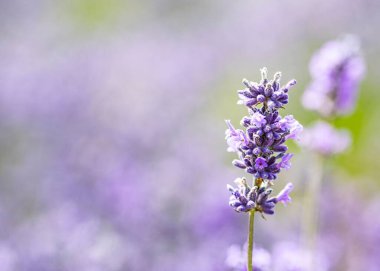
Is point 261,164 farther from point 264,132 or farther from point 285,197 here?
point 285,197

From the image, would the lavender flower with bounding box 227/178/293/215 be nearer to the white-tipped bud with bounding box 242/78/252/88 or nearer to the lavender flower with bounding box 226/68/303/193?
the lavender flower with bounding box 226/68/303/193

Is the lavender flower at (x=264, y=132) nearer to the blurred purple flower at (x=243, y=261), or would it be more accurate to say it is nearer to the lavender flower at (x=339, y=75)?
the blurred purple flower at (x=243, y=261)

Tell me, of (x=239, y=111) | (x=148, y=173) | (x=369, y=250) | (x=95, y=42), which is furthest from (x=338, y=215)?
(x=95, y=42)

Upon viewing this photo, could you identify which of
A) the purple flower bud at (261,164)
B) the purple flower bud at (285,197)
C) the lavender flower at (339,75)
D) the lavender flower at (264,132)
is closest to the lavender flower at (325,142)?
the lavender flower at (339,75)

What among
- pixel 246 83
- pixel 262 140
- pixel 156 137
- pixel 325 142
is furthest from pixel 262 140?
pixel 156 137

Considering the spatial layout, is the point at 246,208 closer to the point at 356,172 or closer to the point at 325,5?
the point at 356,172

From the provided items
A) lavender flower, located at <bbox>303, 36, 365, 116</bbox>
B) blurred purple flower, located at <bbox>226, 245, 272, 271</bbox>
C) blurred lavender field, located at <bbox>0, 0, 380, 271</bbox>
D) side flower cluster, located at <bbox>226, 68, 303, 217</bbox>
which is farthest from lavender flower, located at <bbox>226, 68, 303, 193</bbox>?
lavender flower, located at <bbox>303, 36, 365, 116</bbox>
